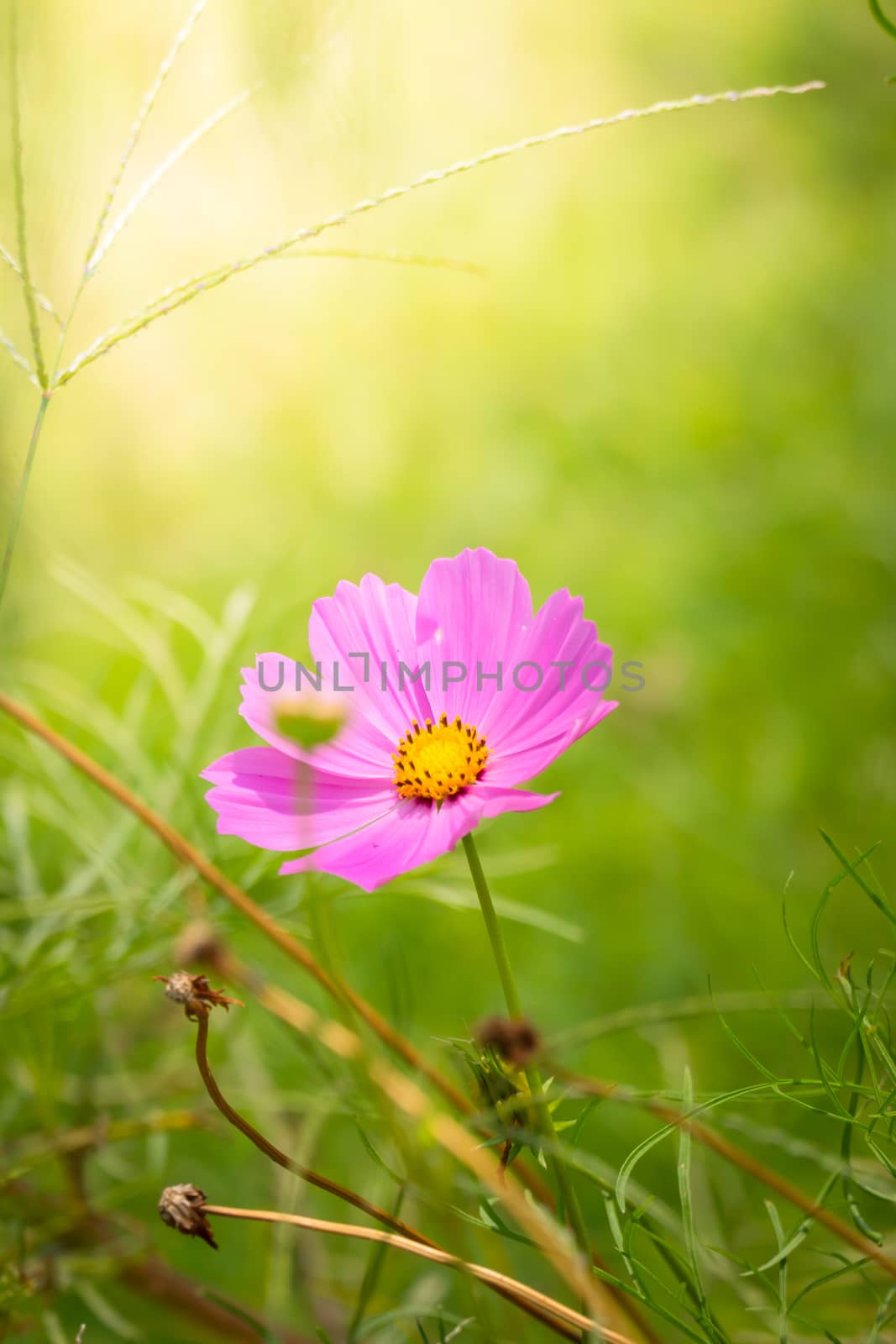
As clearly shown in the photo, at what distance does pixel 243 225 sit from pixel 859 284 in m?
0.55

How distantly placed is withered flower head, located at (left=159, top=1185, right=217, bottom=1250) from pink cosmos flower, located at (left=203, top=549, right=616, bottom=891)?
0.21 feet

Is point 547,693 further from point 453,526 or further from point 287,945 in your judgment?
point 453,526

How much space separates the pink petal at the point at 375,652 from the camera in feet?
0.84

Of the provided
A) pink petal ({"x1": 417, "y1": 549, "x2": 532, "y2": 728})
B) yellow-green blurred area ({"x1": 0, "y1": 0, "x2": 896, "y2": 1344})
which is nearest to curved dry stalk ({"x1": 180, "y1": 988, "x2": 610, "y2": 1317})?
yellow-green blurred area ({"x1": 0, "y1": 0, "x2": 896, "y2": 1344})

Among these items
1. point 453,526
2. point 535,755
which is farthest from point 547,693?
point 453,526

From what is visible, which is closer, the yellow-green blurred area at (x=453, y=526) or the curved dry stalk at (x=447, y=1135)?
the curved dry stalk at (x=447, y=1135)

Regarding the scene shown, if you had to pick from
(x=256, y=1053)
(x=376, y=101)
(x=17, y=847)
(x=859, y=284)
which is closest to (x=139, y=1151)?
(x=256, y=1053)

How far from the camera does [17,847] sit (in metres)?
0.43

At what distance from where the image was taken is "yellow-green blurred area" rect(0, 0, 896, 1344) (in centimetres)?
38

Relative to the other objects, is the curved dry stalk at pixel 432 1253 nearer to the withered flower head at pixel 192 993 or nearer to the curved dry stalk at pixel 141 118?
the withered flower head at pixel 192 993

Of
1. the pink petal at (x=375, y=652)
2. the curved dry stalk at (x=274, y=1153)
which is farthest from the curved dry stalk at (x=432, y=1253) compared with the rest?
the pink petal at (x=375, y=652)

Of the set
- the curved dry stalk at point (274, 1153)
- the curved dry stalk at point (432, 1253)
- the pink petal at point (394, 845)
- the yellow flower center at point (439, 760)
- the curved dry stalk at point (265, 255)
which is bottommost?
the curved dry stalk at point (432, 1253)

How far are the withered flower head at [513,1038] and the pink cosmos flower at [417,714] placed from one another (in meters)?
0.04

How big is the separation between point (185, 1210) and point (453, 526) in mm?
727
